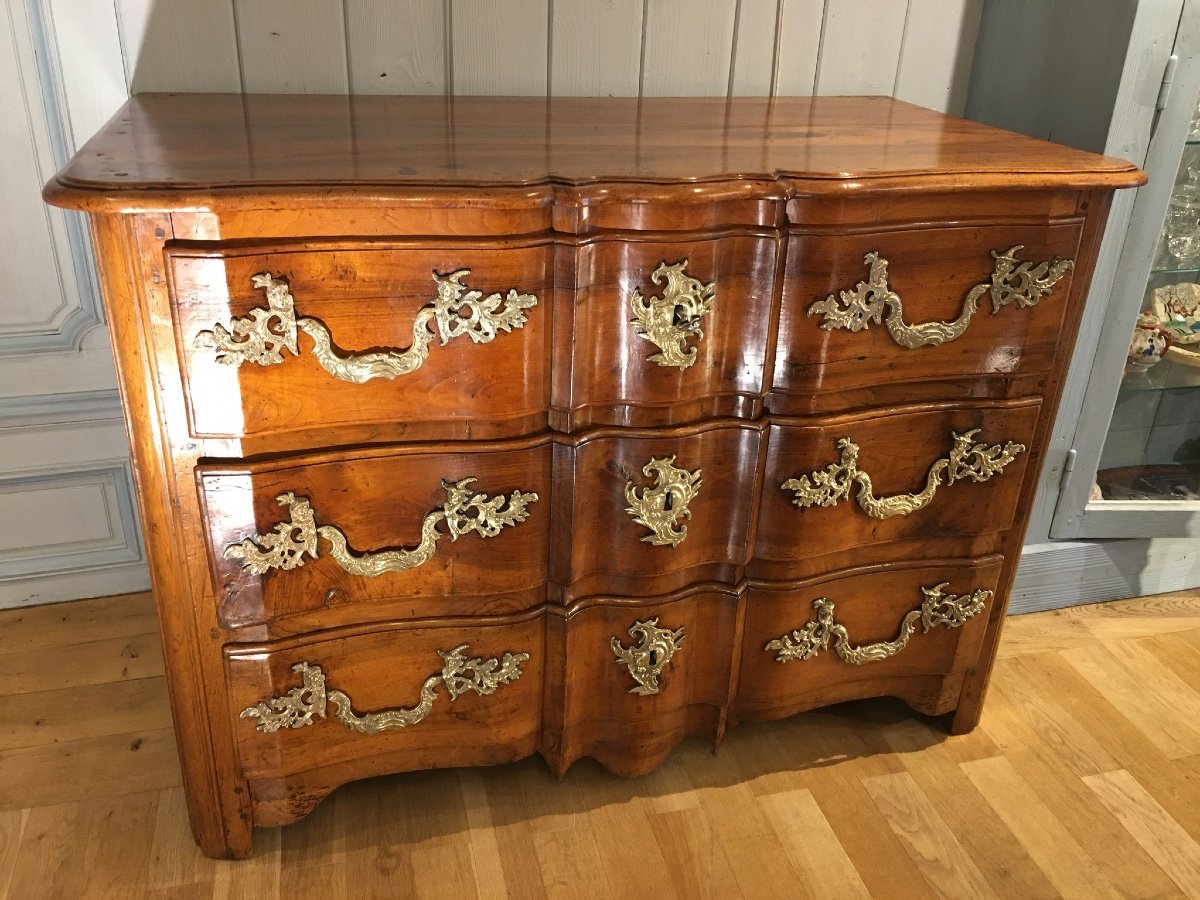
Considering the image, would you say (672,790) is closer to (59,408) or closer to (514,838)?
(514,838)

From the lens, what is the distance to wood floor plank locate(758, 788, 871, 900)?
1474 mm

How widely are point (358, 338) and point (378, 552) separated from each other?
0.29 m

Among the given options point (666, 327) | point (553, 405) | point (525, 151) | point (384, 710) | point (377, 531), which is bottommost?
point (384, 710)

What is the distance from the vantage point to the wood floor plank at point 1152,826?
152 centimetres

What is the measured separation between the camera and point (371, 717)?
4.64ft

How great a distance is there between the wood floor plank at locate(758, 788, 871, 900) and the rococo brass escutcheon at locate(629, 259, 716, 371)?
2.48 ft

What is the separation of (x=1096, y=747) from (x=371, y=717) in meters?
1.21

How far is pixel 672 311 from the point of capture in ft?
4.10

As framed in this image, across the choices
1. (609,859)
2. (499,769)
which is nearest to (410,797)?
(499,769)

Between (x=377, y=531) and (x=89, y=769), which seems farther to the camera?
(x=89, y=769)

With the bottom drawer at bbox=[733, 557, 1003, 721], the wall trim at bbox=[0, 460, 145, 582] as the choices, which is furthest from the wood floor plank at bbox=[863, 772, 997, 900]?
the wall trim at bbox=[0, 460, 145, 582]

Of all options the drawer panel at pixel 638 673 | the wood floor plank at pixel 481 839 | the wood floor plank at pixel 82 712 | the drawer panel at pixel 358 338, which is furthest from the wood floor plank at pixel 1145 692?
the wood floor plank at pixel 82 712

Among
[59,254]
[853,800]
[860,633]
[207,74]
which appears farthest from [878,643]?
[59,254]

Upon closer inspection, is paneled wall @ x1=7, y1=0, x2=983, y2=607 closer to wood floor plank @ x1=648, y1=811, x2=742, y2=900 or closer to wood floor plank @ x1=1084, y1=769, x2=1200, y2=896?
wood floor plank @ x1=648, y1=811, x2=742, y2=900
